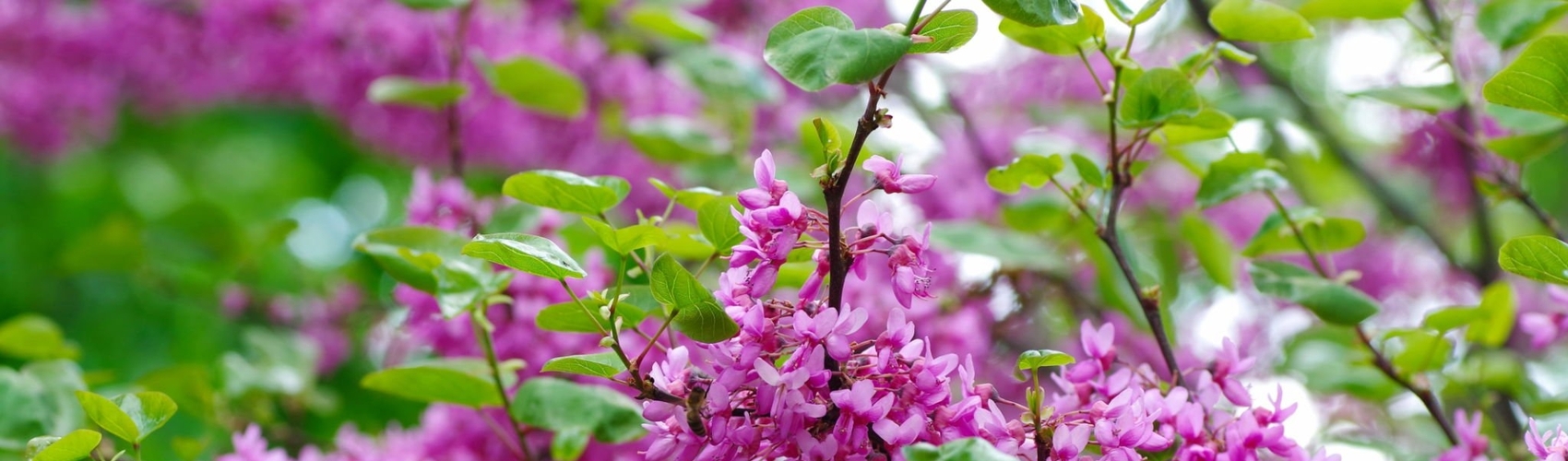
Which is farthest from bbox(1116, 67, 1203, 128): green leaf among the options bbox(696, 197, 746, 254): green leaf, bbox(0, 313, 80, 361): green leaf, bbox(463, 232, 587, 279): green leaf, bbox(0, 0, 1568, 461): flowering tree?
bbox(0, 313, 80, 361): green leaf

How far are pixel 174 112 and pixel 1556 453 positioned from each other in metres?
2.95

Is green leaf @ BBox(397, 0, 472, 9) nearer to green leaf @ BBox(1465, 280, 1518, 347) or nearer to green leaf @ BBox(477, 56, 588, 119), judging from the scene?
green leaf @ BBox(477, 56, 588, 119)

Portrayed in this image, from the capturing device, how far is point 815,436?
62 centimetres

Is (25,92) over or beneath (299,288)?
over

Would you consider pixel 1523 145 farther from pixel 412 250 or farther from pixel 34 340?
pixel 34 340

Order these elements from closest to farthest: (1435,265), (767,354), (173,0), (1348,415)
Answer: (767,354) < (1348,415) < (173,0) < (1435,265)

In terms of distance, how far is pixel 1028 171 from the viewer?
2.66 feet

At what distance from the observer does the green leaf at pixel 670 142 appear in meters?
1.29

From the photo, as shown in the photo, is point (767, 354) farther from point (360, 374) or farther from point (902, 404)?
point (360, 374)

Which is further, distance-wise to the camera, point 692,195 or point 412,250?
point 412,250

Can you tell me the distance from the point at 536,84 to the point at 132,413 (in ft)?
2.28

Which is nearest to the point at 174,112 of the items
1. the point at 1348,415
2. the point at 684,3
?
the point at 684,3

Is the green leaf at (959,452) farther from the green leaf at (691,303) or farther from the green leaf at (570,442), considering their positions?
the green leaf at (570,442)

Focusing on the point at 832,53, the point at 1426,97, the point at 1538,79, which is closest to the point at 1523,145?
the point at 1426,97
